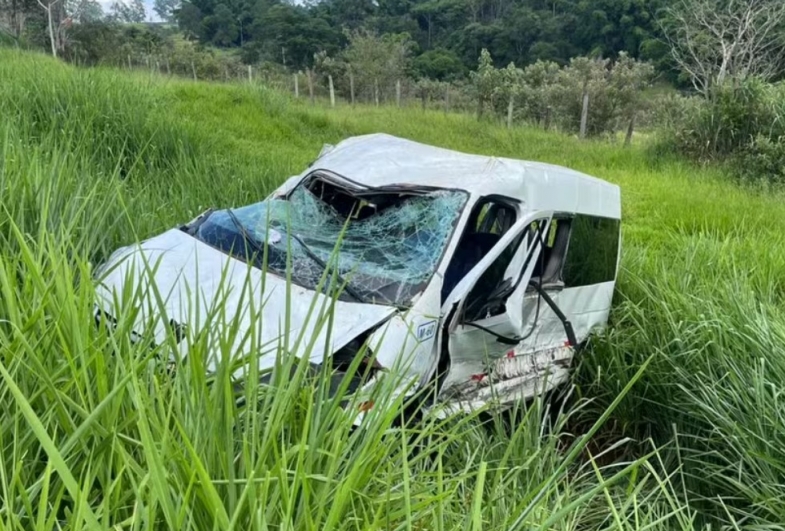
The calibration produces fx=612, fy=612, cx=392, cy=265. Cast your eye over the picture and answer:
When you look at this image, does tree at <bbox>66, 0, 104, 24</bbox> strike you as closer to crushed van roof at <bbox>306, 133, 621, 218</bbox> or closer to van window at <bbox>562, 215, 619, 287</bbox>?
→ crushed van roof at <bbox>306, 133, 621, 218</bbox>

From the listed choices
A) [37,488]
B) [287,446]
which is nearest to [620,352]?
[287,446]

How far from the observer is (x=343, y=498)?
1.36 metres

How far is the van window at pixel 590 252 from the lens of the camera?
14.5 ft

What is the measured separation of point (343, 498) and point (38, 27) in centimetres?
4174

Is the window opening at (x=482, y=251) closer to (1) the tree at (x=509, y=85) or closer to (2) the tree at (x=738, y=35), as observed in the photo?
(1) the tree at (x=509, y=85)

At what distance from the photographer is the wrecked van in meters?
3.14

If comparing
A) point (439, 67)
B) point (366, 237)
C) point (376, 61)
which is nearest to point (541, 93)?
point (376, 61)

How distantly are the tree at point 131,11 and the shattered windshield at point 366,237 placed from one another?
54.7 metres

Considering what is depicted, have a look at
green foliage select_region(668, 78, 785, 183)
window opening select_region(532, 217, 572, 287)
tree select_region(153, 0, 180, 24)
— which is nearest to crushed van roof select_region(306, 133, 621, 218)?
window opening select_region(532, 217, 572, 287)

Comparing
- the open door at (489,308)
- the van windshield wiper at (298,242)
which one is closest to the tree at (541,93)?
the open door at (489,308)

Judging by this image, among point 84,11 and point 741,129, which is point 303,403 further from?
point 84,11

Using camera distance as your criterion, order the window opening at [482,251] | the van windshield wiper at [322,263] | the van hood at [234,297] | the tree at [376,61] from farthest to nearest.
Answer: the tree at [376,61]
the window opening at [482,251]
the van windshield wiper at [322,263]
the van hood at [234,297]

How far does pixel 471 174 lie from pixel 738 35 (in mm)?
19413

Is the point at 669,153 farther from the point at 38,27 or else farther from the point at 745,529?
the point at 38,27
